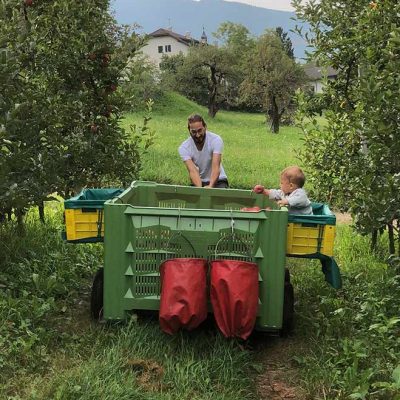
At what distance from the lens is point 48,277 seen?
510 centimetres

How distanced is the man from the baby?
3.62ft

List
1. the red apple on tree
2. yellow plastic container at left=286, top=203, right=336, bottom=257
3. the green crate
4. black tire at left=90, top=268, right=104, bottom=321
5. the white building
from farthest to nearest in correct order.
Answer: the white building < the red apple on tree < black tire at left=90, top=268, right=104, bottom=321 < yellow plastic container at left=286, top=203, right=336, bottom=257 < the green crate

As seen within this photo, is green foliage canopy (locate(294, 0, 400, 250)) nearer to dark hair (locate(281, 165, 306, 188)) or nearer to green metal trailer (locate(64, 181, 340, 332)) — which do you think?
dark hair (locate(281, 165, 306, 188))

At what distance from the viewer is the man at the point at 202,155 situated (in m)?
6.35

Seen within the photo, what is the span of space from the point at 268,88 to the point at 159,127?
40.4ft

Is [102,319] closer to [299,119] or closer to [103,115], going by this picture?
[103,115]

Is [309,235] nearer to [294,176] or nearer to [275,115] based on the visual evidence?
[294,176]

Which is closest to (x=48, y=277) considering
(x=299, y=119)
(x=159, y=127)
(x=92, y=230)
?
(x=92, y=230)

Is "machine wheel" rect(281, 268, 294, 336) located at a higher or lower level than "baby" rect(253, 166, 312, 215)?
A: lower

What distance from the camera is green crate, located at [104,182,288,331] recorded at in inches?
158

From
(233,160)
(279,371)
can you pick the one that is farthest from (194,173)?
(233,160)

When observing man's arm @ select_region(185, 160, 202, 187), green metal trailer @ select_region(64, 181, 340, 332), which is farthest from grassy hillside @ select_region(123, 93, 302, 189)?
green metal trailer @ select_region(64, 181, 340, 332)

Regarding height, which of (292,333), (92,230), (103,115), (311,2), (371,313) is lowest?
(292,333)

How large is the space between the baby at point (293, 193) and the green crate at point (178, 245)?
977 millimetres
